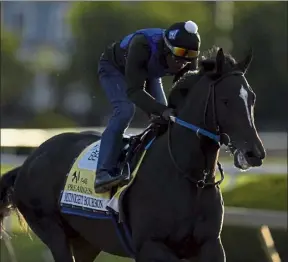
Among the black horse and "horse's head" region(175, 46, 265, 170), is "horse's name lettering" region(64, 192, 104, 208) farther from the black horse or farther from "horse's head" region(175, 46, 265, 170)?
"horse's head" region(175, 46, 265, 170)

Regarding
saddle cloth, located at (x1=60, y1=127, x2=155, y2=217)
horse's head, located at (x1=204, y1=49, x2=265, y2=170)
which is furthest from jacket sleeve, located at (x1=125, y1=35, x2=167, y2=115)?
horse's head, located at (x1=204, y1=49, x2=265, y2=170)

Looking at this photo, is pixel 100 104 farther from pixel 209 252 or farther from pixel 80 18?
pixel 209 252

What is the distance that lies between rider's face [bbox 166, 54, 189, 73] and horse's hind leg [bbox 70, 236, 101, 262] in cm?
145

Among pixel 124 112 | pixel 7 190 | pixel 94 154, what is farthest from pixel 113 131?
pixel 7 190

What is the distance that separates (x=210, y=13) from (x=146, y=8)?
241 centimetres

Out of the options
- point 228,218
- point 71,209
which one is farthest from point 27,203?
point 228,218

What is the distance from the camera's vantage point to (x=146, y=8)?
3077 centimetres

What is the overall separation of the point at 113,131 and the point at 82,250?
3.70ft

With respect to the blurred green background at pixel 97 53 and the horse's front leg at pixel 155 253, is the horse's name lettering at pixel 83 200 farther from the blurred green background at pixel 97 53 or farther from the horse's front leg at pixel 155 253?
the blurred green background at pixel 97 53

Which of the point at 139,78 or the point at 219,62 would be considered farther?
the point at 139,78

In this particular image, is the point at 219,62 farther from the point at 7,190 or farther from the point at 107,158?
the point at 7,190

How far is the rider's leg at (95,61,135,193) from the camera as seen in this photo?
5188 millimetres

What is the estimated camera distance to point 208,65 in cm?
473

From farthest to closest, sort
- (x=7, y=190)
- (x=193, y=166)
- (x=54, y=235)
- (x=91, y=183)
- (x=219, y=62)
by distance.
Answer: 1. (x=7, y=190)
2. (x=54, y=235)
3. (x=91, y=183)
4. (x=193, y=166)
5. (x=219, y=62)
